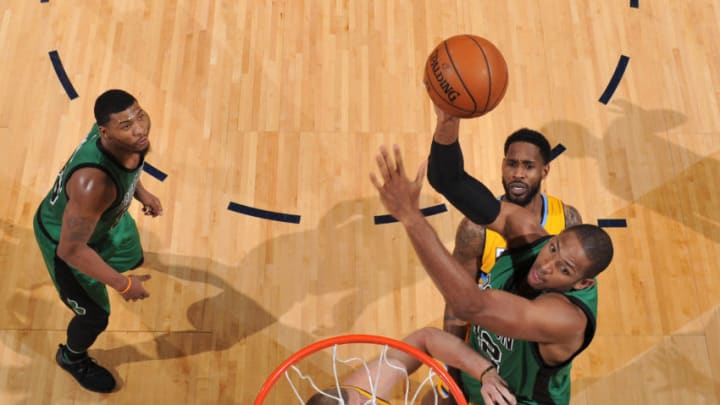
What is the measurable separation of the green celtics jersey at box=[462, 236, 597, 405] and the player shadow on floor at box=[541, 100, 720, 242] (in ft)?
6.60

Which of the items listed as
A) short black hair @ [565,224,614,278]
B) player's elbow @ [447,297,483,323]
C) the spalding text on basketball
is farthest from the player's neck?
short black hair @ [565,224,614,278]

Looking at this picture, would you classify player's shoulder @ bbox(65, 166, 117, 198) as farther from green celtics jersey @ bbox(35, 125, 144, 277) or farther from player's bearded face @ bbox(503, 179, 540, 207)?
player's bearded face @ bbox(503, 179, 540, 207)

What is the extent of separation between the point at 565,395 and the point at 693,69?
331 centimetres

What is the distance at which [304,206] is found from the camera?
496cm

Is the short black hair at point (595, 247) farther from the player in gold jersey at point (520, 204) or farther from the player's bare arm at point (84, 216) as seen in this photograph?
the player's bare arm at point (84, 216)

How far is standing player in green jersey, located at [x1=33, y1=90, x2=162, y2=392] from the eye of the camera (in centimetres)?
343

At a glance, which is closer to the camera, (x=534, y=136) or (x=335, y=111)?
(x=534, y=136)

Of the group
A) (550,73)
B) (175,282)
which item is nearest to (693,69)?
(550,73)

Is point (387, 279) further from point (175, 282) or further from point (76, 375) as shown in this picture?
point (76, 375)

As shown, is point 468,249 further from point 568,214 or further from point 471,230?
point 568,214

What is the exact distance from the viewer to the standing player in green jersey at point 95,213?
3.43 meters

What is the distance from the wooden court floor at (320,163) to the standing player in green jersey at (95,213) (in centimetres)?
60

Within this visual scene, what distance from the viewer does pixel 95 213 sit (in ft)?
11.3

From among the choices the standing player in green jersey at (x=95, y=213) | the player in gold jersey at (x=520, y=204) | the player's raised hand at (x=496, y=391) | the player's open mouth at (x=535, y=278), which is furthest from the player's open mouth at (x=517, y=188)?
the standing player in green jersey at (x=95, y=213)
